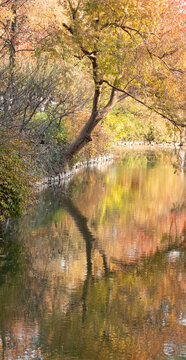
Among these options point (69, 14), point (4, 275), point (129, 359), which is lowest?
point (129, 359)

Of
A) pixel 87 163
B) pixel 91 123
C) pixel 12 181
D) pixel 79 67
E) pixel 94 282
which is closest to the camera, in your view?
pixel 94 282

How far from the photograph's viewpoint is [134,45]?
1597cm

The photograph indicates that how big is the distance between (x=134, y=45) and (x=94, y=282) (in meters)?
8.63

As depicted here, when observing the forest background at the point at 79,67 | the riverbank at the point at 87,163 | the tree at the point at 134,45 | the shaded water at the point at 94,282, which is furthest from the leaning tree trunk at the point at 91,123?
the shaded water at the point at 94,282

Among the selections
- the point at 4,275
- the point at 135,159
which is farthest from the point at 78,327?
the point at 135,159

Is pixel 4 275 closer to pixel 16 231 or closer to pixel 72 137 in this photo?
pixel 16 231

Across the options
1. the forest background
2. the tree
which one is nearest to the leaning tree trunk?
the forest background

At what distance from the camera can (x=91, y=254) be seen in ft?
37.8

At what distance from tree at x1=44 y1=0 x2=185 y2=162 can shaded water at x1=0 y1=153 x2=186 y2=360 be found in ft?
11.1

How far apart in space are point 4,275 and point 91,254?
7.70ft

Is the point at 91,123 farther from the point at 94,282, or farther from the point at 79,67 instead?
the point at 94,282

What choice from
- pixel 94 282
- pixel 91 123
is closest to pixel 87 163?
pixel 91 123

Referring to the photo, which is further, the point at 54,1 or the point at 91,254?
the point at 54,1

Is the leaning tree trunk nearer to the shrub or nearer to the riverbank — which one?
the riverbank
